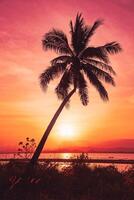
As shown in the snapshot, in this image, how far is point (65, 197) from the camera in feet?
74.2

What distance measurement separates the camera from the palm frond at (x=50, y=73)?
105 ft

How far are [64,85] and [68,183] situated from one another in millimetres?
9841

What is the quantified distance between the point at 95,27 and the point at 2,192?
17.8 metres

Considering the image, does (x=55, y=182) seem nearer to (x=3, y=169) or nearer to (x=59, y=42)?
(x=3, y=169)

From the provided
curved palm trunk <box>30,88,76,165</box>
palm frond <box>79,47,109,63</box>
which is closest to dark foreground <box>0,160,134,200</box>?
curved palm trunk <box>30,88,76,165</box>

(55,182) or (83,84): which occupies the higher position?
(83,84)

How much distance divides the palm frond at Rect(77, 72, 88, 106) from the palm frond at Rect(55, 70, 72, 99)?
2.80ft

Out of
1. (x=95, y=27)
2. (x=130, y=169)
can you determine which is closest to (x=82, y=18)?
(x=95, y=27)

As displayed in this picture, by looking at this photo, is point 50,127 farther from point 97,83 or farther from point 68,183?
point 68,183

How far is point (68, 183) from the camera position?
24828 mm

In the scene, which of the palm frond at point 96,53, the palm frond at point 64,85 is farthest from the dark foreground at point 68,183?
the palm frond at point 96,53

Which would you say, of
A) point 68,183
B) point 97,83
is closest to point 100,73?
point 97,83

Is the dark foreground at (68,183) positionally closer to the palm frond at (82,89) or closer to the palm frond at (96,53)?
the palm frond at (82,89)

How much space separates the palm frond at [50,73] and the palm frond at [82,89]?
165cm
